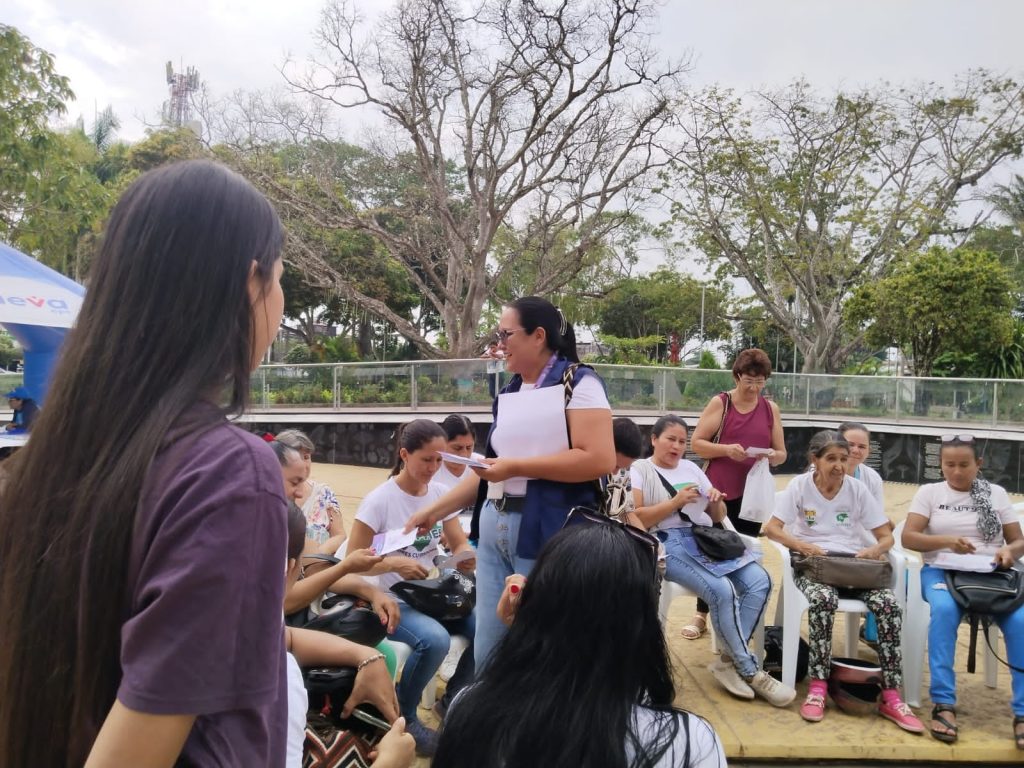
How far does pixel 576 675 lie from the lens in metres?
1.49

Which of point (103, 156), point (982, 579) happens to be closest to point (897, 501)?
point (982, 579)

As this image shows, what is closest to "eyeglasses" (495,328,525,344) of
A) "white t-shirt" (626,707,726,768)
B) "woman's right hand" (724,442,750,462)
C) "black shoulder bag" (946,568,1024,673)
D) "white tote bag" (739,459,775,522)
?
"white t-shirt" (626,707,726,768)

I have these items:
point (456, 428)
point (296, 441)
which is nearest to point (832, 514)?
point (456, 428)

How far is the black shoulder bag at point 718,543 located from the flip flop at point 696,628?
3.01 ft

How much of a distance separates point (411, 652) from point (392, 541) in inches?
18.1

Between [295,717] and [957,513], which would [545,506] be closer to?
[295,717]

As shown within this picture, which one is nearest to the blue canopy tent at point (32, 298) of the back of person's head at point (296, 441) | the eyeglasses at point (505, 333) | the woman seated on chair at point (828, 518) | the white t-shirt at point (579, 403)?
the back of person's head at point (296, 441)

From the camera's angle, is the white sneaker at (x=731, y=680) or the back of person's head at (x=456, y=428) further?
the back of person's head at (x=456, y=428)

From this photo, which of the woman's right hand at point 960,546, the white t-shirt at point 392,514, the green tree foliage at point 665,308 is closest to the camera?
the white t-shirt at point 392,514

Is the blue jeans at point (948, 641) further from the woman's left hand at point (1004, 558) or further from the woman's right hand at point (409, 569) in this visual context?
the woman's right hand at point (409, 569)

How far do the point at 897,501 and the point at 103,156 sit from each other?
30.6m

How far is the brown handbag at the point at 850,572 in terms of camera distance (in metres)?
3.69

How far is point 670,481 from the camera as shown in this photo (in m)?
4.24

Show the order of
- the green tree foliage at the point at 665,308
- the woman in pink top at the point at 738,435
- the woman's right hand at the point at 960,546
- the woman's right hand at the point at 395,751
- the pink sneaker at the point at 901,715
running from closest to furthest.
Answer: the woman's right hand at the point at 395,751 → the pink sneaker at the point at 901,715 → the woman's right hand at the point at 960,546 → the woman in pink top at the point at 738,435 → the green tree foliage at the point at 665,308
